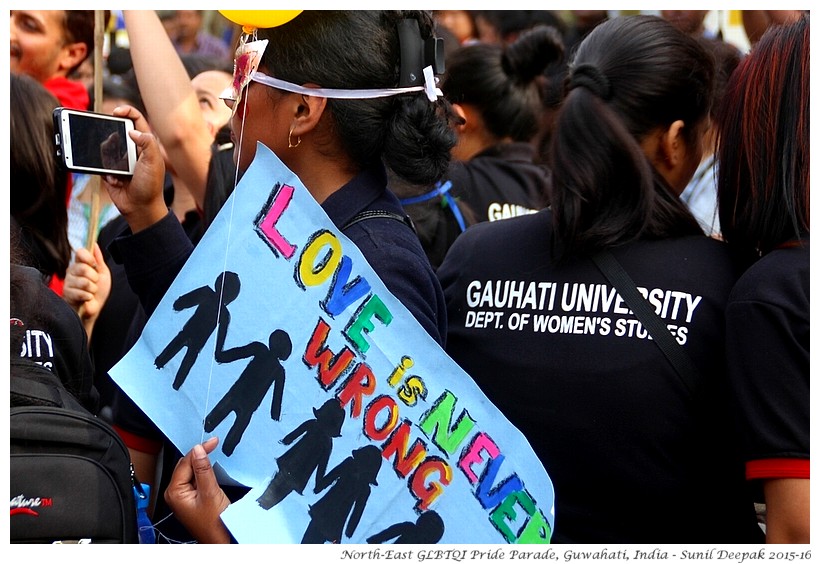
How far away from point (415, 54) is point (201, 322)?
24.4 inches

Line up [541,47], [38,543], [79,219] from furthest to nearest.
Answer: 1. [541,47]
2. [79,219]
3. [38,543]

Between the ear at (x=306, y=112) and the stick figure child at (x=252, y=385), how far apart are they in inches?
15.1

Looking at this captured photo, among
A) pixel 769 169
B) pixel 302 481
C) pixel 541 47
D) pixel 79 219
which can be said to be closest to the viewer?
pixel 302 481

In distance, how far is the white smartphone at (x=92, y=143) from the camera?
81.4 inches

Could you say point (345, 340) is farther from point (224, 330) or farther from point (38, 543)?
point (38, 543)

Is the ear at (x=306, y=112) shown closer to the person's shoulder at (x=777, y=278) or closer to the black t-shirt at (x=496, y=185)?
the person's shoulder at (x=777, y=278)

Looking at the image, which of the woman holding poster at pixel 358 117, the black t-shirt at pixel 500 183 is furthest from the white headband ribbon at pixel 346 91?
the black t-shirt at pixel 500 183

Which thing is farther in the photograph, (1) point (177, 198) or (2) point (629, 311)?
(1) point (177, 198)

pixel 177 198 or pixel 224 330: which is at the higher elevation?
pixel 224 330

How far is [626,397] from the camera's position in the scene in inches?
78.6

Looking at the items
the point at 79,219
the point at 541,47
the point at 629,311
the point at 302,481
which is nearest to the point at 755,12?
the point at 541,47

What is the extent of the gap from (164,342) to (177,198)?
1880mm

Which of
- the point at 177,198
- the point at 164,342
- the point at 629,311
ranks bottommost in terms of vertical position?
the point at 177,198

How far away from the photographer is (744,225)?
2.04 metres
